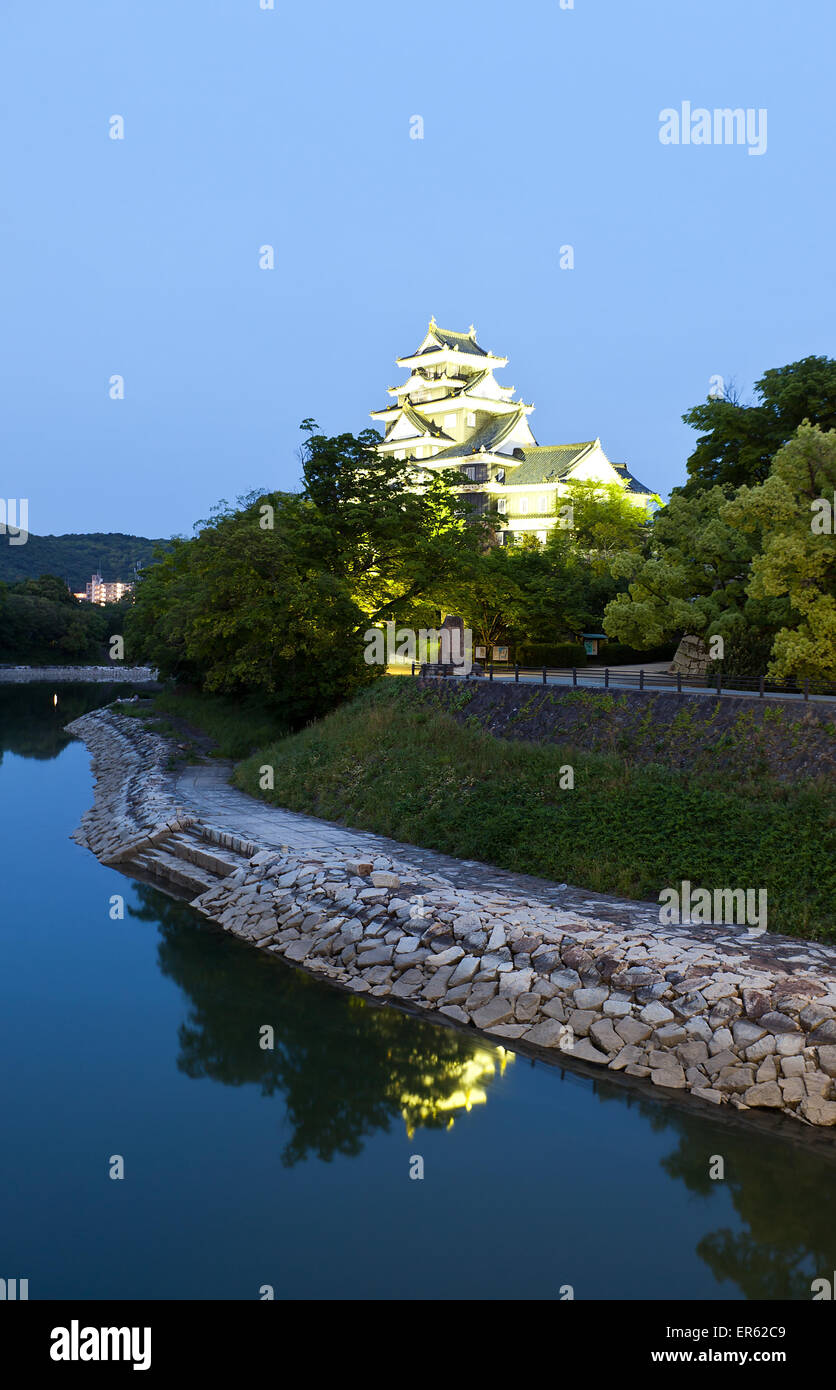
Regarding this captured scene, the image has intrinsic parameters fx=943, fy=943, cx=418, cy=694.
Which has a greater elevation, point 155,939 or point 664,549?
point 664,549

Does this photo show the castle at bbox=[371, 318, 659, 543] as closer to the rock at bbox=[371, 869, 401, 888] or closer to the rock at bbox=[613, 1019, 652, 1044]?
the rock at bbox=[371, 869, 401, 888]

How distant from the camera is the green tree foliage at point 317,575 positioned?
2961 cm

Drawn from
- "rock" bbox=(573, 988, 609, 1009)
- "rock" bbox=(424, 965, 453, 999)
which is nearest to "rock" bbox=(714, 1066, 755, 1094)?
"rock" bbox=(573, 988, 609, 1009)

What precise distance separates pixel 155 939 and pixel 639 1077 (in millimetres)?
9653

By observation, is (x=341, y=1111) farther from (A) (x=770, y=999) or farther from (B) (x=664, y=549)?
(B) (x=664, y=549)

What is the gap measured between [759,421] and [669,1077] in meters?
26.6

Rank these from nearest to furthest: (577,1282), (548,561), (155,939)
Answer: (577,1282) < (155,939) < (548,561)

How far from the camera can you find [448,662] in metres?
34.2

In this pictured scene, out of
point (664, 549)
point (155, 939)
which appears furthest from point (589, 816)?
point (664, 549)

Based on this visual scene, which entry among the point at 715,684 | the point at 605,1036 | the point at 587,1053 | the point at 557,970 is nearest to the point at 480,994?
the point at 557,970

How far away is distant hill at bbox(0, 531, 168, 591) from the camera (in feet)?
480

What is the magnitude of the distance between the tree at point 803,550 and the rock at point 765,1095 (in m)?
12.7

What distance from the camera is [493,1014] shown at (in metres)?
13.3

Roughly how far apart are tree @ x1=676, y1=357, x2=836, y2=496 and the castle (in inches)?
1062
